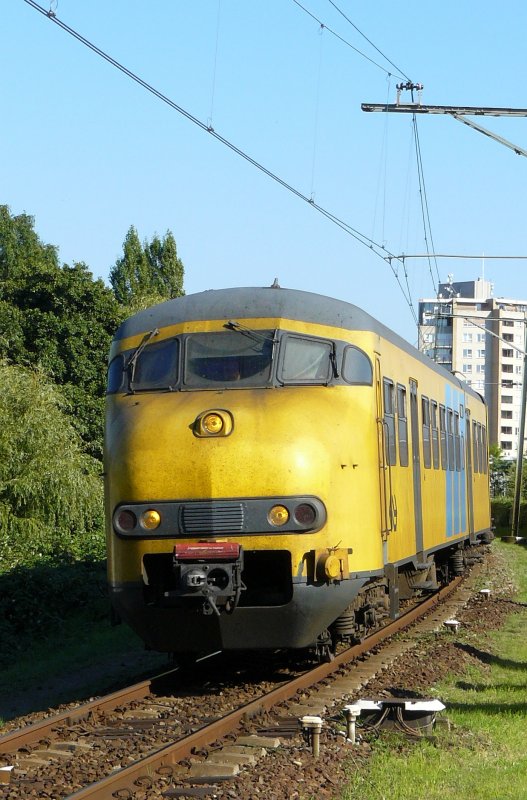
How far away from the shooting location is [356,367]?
10.9m

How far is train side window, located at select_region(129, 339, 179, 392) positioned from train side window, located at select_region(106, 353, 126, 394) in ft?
0.48

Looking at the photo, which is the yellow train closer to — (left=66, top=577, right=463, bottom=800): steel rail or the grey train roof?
the grey train roof

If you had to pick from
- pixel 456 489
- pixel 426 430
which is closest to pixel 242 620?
pixel 426 430

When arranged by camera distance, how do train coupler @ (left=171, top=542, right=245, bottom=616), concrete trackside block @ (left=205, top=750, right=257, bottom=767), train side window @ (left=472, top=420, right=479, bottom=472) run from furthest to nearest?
train side window @ (left=472, top=420, right=479, bottom=472)
train coupler @ (left=171, top=542, right=245, bottom=616)
concrete trackside block @ (left=205, top=750, right=257, bottom=767)

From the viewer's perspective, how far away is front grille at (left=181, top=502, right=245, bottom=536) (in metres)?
9.77

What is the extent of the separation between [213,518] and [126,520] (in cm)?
79

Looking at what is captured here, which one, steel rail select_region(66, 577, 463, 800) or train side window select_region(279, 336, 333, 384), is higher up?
train side window select_region(279, 336, 333, 384)

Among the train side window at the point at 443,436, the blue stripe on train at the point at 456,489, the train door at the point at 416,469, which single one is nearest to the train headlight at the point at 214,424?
the train door at the point at 416,469

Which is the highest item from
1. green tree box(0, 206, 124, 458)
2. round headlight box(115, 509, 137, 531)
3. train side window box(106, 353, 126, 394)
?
green tree box(0, 206, 124, 458)

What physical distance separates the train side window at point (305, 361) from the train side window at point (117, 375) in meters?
1.56

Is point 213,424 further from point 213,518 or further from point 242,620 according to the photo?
point 242,620

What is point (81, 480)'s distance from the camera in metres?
23.4

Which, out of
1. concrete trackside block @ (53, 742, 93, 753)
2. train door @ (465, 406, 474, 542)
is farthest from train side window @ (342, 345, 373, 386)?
train door @ (465, 406, 474, 542)

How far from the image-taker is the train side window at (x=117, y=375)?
437 inches
